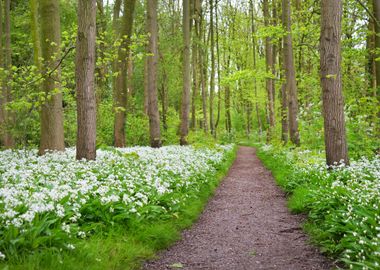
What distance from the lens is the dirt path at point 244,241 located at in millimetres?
Result: 5367

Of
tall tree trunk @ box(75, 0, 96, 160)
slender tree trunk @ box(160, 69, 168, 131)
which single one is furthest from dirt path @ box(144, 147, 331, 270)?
slender tree trunk @ box(160, 69, 168, 131)

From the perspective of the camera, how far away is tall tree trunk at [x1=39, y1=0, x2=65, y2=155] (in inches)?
482

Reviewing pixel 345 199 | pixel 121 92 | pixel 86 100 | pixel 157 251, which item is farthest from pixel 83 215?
pixel 121 92

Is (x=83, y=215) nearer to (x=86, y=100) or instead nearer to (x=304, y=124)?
(x=86, y=100)

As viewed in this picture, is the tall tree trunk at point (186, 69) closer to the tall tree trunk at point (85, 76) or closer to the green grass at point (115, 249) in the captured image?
the tall tree trunk at point (85, 76)

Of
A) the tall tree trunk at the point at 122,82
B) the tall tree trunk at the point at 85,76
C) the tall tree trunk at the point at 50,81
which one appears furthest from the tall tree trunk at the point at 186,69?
the tall tree trunk at the point at 85,76

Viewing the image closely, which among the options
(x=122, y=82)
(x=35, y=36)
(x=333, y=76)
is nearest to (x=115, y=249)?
(x=333, y=76)

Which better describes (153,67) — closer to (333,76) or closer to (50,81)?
(50,81)

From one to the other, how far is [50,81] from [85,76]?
2.48 m

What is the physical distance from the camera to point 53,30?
12.3m

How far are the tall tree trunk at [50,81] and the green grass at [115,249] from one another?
22.8 ft

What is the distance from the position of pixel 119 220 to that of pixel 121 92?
12.8 m

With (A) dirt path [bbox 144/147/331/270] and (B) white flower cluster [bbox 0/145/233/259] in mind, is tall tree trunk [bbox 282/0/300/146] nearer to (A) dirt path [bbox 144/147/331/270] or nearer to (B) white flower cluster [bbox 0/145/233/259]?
(A) dirt path [bbox 144/147/331/270]

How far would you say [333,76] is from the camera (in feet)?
31.2
